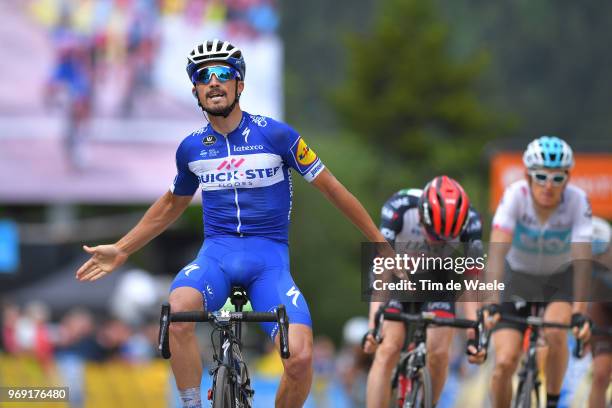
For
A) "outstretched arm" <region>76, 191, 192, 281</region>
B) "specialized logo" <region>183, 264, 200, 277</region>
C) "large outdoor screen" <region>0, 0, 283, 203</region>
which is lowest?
"specialized logo" <region>183, 264, 200, 277</region>

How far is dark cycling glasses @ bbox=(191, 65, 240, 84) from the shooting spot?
9.27 meters

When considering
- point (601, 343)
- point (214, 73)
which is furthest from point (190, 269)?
point (601, 343)

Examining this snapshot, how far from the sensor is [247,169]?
931 centimetres

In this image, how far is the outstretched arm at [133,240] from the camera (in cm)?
943

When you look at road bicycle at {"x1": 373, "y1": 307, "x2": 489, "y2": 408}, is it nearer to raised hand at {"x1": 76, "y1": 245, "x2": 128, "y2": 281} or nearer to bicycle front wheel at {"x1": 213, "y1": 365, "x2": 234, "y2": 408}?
bicycle front wheel at {"x1": 213, "y1": 365, "x2": 234, "y2": 408}

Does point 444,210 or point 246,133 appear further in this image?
point 444,210

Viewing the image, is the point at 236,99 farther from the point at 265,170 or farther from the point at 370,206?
the point at 370,206

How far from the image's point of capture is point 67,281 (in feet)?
102

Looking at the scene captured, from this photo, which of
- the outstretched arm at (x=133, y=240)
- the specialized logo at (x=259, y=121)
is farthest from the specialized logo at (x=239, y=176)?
the outstretched arm at (x=133, y=240)

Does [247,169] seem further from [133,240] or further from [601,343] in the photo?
[601,343]

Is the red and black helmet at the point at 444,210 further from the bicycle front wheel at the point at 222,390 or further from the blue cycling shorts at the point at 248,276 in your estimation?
the bicycle front wheel at the point at 222,390

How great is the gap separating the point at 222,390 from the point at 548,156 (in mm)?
3693

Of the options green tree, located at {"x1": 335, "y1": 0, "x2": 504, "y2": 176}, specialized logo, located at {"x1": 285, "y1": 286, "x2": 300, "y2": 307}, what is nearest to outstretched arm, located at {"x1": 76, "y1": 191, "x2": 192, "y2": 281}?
specialized logo, located at {"x1": 285, "y1": 286, "x2": 300, "y2": 307}

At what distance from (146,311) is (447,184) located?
18.2 meters
